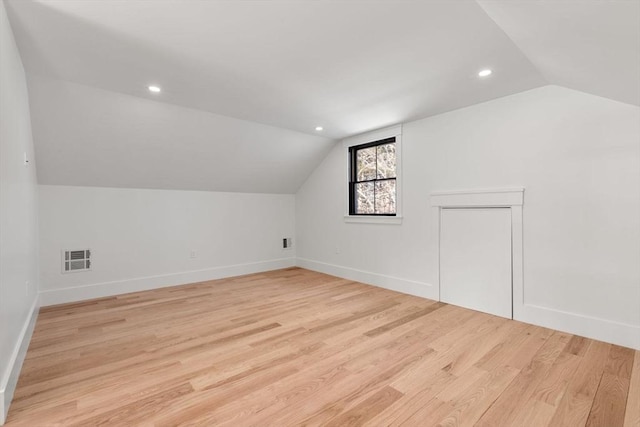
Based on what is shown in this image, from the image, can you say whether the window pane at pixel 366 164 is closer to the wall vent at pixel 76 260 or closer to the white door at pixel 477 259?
the white door at pixel 477 259

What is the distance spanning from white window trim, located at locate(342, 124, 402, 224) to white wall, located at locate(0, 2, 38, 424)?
381 cm

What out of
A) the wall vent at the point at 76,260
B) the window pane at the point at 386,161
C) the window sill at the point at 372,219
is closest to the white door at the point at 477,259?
the window sill at the point at 372,219

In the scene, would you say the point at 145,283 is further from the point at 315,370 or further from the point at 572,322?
the point at 572,322

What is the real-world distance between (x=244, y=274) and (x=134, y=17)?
4.14 metres

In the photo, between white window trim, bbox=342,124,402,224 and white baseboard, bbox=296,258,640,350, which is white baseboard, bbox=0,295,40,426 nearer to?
white baseboard, bbox=296,258,640,350

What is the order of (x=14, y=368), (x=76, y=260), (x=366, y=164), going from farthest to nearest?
1. (x=366, y=164)
2. (x=76, y=260)
3. (x=14, y=368)

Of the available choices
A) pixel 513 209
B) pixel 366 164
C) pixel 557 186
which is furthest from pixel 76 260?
pixel 557 186

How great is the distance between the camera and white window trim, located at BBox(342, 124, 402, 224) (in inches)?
162

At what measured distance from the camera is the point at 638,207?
7.81 ft

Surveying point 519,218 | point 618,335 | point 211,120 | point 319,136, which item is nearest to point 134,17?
point 211,120

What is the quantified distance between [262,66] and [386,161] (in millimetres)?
2504

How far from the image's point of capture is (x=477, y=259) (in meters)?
3.34

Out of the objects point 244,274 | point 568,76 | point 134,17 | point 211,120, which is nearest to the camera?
point 134,17

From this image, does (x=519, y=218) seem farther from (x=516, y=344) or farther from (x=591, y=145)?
(x=516, y=344)
